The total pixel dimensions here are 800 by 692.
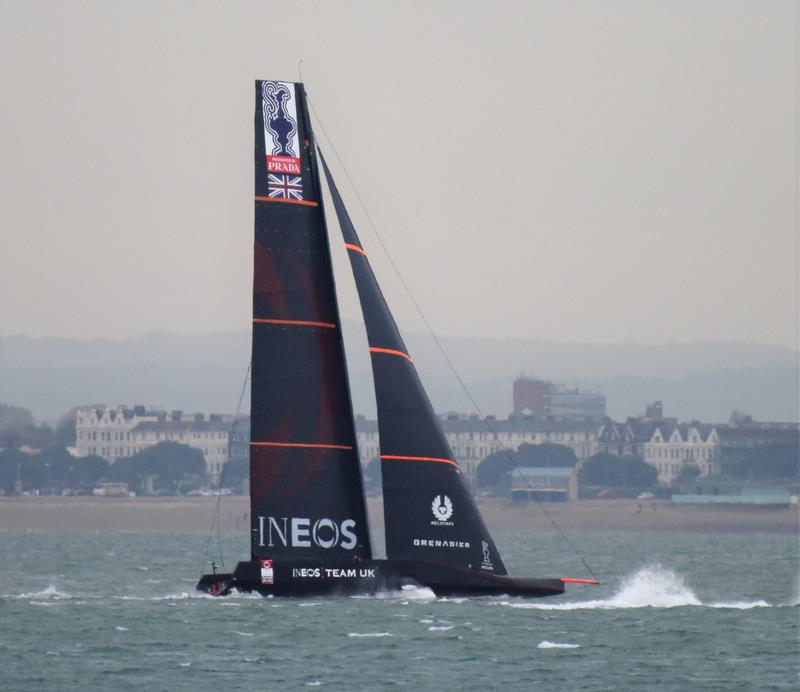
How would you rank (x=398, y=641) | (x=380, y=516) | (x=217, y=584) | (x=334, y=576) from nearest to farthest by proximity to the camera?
(x=398, y=641) < (x=334, y=576) < (x=217, y=584) < (x=380, y=516)

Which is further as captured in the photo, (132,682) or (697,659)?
(697,659)

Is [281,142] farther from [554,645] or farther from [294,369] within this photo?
[554,645]

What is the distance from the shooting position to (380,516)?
17362 cm

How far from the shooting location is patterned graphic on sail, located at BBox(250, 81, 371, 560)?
124 feet

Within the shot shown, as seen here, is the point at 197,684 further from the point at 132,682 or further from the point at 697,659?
the point at 697,659

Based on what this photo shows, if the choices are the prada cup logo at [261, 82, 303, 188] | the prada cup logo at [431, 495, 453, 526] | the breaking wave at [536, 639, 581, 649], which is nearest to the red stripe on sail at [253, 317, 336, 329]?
the prada cup logo at [261, 82, 303, 188]

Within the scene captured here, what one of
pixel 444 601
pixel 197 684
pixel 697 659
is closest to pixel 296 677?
pixel 197 684

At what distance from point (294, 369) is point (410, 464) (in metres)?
2.77

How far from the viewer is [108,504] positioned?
617ft

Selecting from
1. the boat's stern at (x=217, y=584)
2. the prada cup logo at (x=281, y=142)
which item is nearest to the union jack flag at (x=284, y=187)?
the prada cup logo at (x=281, y=142)

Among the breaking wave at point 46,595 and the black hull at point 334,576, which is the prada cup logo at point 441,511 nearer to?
the black hull at point 334,576

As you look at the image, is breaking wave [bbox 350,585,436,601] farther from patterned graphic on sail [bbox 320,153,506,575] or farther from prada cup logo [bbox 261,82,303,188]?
prada cup logo [bbox 261,82,303,188]

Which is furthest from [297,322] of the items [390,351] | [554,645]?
[554,645]

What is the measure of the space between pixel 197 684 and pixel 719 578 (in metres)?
33.6
